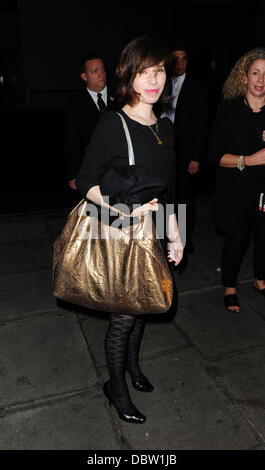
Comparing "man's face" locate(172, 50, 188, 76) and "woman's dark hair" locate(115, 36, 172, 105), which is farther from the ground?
"man's face" locate(172, 50, 188, 76)

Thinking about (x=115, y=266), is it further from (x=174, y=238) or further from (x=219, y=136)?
(x=219, y=136)

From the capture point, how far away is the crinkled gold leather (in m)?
1.82

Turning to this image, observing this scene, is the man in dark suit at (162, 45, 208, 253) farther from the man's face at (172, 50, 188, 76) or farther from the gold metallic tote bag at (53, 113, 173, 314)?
the gold metallic tote bag at (53, 113, 173, 314)

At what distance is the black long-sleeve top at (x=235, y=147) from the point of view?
2.82 m

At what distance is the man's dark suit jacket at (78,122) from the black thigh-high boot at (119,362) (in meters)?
1.98

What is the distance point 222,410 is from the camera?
2271 mm

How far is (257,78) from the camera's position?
2.70 meters

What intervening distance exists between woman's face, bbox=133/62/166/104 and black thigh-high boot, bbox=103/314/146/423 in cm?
115

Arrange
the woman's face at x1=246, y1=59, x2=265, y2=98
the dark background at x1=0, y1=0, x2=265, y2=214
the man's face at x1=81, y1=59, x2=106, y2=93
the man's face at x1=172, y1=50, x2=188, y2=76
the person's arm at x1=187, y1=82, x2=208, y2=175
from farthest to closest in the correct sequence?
1. the dark background at x1=0, y1=0, x2=265, y2=214
2. the person's arm at x1=187, y1=82, x2=208, y2=175
3. the man's face at x1=172, y1=50, x2=188, y2=76
4. the man's face at x1=81, y1=59, x2=106, y2=93
5. the woman's face at x1=246, y1=59, x2=265, y2=98

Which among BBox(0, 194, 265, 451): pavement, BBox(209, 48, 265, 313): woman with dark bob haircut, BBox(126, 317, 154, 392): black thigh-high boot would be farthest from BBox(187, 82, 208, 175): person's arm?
BBox(126, 317, 154, 392): black thigh-high boot

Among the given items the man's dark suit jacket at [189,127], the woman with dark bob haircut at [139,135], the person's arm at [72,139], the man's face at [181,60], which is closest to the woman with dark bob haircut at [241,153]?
the man's dark suit jacket at [189,127]

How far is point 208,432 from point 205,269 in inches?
81.9

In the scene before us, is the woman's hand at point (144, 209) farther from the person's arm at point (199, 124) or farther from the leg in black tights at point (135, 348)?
the person's arm at point (199, 124)
